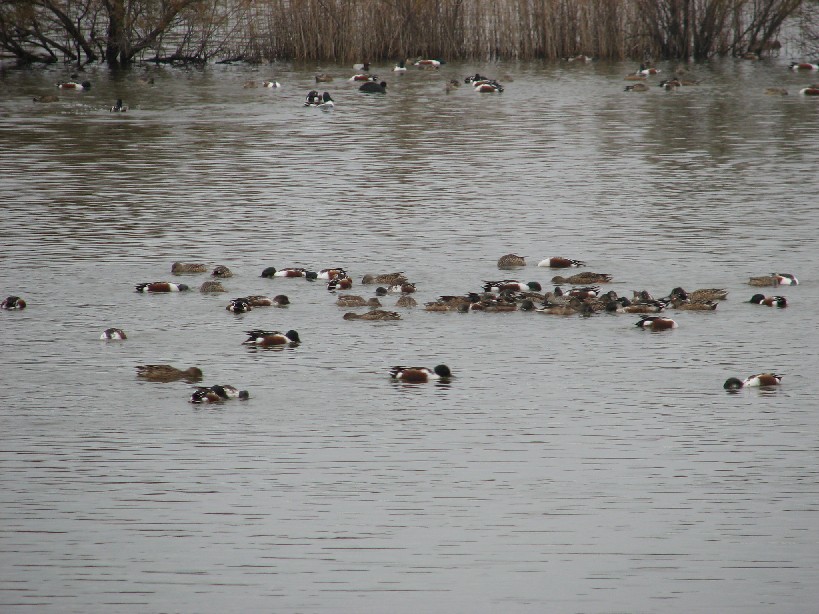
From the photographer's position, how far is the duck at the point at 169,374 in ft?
48.5

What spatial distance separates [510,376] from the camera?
49.2 feet

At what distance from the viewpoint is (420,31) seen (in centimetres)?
5250

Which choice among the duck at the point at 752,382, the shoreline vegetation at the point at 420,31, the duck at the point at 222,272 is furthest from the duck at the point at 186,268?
the shoreline vegetation at the point at 420,31

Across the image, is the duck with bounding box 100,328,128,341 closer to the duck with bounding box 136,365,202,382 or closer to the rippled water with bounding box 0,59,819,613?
the rippled water with bounding box 0,59,819,613

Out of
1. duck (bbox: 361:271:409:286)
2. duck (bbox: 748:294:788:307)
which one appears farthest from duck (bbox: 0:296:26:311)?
duck (bbox: 748:294:788:307)

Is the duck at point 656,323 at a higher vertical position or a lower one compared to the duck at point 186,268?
lower

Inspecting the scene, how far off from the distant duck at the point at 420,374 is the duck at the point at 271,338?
1946 mm

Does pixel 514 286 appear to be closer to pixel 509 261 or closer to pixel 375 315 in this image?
pixel 509 261

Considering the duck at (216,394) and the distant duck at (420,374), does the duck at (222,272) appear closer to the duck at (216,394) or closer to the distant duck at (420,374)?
the distant duck at (420,374)

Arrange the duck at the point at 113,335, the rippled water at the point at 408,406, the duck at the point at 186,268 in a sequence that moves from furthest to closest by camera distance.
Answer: the duck at the point at 186,268, the duck at the point at 113,335, the rippled water at the point at 408,406

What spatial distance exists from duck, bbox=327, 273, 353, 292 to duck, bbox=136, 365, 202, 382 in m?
4.56

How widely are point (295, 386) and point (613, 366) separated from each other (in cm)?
362

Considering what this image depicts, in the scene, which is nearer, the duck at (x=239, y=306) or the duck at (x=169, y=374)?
the duck at (x=169, y=374)

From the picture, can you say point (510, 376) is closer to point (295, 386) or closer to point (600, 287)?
point (295, 386)
